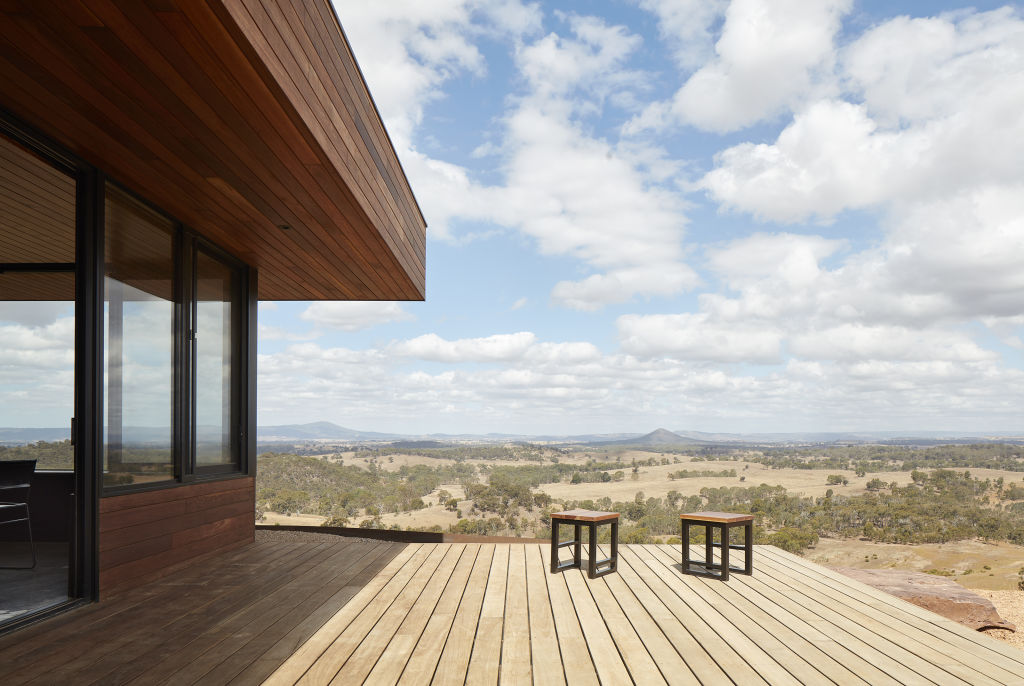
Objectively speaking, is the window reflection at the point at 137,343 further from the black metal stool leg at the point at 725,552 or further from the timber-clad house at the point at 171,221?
the black metal stool leg at the point at 725,552

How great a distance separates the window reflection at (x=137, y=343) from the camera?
13.3 ft

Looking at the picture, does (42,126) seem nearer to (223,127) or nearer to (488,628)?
(223,127)

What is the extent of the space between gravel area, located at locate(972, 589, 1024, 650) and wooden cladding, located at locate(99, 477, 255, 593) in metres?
5.64

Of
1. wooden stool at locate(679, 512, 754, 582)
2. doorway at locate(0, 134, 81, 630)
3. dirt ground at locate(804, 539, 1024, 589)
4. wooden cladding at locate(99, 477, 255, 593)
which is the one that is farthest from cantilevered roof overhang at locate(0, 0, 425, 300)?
dirt ground at locate(804, 539, 1024, 589)

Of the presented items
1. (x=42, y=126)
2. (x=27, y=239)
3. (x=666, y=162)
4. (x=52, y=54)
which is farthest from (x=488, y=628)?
(x=666, y=162)

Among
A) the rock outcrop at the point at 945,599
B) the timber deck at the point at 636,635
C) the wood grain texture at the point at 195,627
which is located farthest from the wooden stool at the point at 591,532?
the rock outcrop at the point at 945,599

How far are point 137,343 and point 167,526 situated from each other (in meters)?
1.36

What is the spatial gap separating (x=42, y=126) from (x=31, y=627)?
2604mm

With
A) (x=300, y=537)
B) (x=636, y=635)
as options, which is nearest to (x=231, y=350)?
(x=300, y=537)

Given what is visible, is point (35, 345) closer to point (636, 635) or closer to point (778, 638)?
point (636, 635)

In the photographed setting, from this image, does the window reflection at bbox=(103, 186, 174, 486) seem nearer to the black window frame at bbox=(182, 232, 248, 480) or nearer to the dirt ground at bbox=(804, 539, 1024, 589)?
the black window frame at bbox=(182, 232, 248, 480)

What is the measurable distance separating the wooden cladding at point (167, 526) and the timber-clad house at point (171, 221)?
0.02 m

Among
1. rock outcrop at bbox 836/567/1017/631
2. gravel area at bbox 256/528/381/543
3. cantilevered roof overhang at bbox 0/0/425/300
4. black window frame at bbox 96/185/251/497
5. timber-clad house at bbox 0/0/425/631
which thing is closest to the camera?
cantilevered roof overhang at bbox 0/0/425/300

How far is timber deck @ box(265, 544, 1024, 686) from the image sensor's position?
260cm
